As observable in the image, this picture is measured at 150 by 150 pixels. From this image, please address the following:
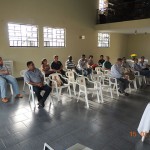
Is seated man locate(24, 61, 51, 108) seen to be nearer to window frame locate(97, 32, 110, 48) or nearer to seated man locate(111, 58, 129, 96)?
seated man locate(111, 58, 129, 96)

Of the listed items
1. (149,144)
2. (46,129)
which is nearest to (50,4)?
(46,129)

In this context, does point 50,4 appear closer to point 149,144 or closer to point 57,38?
point 57,38

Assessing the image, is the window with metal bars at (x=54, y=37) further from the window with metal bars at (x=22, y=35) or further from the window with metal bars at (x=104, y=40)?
the window with metal bars at (x=104, y=40)

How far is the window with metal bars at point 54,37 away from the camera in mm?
Result: 6918

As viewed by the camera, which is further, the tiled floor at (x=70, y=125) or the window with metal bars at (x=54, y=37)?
the window with metal bars at (x=54, y=37)

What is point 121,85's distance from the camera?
184 inches

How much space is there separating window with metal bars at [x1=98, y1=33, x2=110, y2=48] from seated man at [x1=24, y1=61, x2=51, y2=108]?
254 inches

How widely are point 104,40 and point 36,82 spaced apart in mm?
7104

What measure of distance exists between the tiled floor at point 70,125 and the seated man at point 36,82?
0.95 ft

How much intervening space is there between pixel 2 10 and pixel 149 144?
5.80 metres

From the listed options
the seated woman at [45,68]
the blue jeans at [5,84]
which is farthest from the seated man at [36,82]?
the seated woman at [45,68]

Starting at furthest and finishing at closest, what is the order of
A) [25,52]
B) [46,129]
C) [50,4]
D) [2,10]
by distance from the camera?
1. [50,4]
2. [25,52]
3. [2,10]
4. [46,129]

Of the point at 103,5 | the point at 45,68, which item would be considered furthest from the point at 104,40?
the point at 45,68

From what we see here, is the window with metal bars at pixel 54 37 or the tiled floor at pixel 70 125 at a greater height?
the window with metal bars at pixel 54 37
